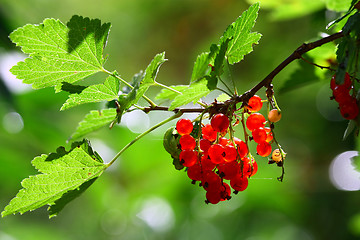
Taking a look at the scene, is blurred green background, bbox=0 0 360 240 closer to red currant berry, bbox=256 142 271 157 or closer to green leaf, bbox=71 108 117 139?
green leaf, bbox=71 108 117 139

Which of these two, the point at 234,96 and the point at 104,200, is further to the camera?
the point at 104,200

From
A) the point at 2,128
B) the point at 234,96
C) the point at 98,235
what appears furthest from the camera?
the point at 98,235

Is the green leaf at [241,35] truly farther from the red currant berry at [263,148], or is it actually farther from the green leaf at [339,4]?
the green leaf at [339,4]

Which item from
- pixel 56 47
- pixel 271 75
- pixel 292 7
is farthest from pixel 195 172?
pixel 292 7

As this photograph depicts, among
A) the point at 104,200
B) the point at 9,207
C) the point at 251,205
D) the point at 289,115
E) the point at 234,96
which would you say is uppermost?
the point at 289,115

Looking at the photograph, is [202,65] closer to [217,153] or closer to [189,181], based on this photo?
[217,153]

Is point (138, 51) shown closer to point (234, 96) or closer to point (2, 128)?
point (2, 128)

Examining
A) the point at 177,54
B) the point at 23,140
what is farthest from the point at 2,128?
the point at 177,54
